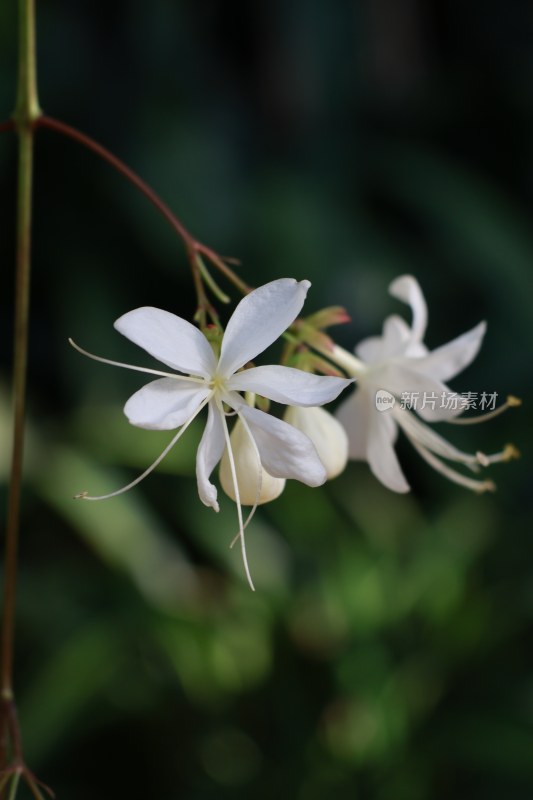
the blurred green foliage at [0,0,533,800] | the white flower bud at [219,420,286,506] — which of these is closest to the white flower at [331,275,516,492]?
the white flower bud at [219,420,286,506]

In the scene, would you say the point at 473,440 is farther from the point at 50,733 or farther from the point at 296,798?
the point at 50,733

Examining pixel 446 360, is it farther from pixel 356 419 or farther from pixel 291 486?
pixel 291 486

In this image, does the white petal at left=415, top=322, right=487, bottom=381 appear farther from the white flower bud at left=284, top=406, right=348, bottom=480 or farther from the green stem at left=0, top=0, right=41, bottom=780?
the green stem at left=0, top=0, right=41, bottom=780

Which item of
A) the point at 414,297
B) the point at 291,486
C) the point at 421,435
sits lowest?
the point at 291,486

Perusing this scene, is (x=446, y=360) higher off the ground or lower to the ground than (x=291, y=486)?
higher

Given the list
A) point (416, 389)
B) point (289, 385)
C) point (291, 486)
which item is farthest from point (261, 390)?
point (291, 486)

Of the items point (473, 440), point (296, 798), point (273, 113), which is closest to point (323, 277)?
point (473, 440)
